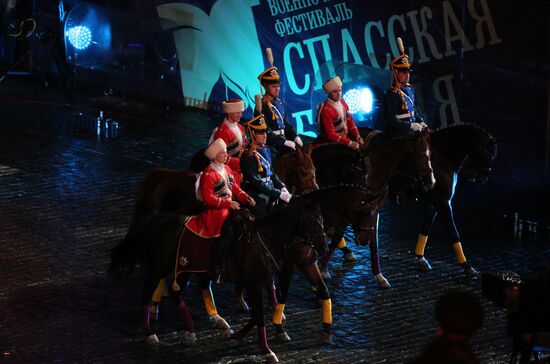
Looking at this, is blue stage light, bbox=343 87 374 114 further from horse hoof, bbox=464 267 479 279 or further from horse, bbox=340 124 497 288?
horse hoof, bbox=464 267 479 279

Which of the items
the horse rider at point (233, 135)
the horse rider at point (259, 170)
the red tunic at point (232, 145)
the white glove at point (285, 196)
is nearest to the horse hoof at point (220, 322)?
the horse rider at point (259, 170)

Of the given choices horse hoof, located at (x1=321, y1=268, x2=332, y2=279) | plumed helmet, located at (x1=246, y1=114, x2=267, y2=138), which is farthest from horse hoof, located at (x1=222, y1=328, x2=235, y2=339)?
horse hoof, located at (x1=321, y1=268, x2=332, y2=279)

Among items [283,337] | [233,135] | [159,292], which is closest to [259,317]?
[283,337]

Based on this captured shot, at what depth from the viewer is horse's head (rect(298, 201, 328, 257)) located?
1262cm

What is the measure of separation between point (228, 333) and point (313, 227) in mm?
1765

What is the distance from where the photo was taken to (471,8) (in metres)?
20.3

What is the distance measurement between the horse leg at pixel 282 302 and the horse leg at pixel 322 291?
5.9 inches

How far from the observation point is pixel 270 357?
12766 millimetres

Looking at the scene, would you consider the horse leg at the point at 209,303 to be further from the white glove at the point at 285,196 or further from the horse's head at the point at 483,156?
the horse's head at the point at 483,156

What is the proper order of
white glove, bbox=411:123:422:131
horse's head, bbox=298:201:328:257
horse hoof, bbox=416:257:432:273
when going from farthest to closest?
white glove, bbox=411:123:422:131
horse hoof, bbox=416:257:432:273
horse's head, bbox=298:201:328:257

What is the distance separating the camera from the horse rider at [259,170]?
14117 mm

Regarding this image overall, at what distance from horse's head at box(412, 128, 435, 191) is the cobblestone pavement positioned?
1.36m

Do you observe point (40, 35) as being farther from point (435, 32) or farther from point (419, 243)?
point (419, 243)

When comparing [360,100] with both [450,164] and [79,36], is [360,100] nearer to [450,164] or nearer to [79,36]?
[450,164]
